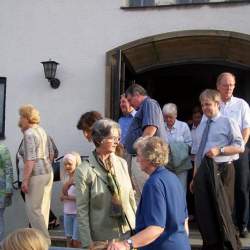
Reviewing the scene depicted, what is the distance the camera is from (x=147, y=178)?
4777 millimetres

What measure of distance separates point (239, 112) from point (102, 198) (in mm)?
2415

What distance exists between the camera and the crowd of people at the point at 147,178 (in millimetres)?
3125

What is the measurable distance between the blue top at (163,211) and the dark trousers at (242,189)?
2.36 m

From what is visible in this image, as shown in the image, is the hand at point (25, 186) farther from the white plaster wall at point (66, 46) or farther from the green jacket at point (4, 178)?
the white plaster wall at point (66, 46)

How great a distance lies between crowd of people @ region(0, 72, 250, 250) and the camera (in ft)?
10.3

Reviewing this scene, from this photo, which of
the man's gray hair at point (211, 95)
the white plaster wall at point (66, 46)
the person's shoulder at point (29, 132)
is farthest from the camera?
the white plaster wall at point (66, 46)

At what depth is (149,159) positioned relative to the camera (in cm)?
320

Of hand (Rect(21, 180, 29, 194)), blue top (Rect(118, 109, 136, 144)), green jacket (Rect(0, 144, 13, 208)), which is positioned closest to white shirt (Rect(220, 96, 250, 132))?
blue top (Rect(118, 109, 136, 144))

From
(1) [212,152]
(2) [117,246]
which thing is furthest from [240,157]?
(2) [117,246]

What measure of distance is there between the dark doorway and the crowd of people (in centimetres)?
206

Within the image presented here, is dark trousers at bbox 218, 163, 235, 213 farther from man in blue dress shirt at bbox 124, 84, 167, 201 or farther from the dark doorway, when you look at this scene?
the dark doorway

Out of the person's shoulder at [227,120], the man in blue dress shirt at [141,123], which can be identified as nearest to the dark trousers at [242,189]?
the person's shoulder at [227,120]

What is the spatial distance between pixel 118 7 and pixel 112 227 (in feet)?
15.0

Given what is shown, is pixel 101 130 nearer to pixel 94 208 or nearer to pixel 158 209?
pixel 94 208
